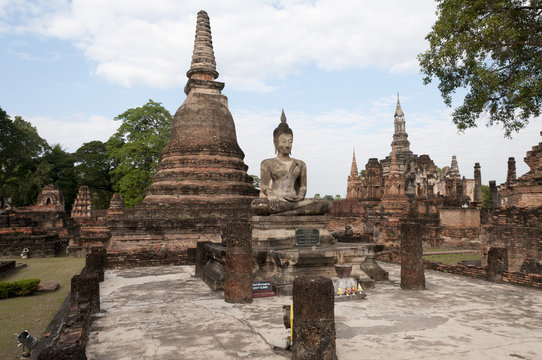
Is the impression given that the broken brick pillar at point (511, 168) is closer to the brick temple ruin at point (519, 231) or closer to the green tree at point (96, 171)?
the brick temple ruin at point (519, 231)

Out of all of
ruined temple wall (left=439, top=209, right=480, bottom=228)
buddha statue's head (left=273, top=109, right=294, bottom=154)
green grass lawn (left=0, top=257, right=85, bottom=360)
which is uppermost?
buddha statue's head (left=273, top=109, right=294, bottom=154)

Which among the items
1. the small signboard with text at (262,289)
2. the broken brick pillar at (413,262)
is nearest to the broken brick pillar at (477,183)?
the broken brick pillar at (413,262)

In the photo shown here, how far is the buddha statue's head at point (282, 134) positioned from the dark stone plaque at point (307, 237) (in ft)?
7.39

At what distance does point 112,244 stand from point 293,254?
9.42 metres

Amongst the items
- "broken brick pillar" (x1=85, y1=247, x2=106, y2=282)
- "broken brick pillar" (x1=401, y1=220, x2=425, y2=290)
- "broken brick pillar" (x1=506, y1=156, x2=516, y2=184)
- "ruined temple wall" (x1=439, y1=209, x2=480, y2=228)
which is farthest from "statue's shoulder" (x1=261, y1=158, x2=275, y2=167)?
"broken brick pillar" (x1=506, y1=156, x2=516, y2=184)

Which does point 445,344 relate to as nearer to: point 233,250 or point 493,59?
point 233,250

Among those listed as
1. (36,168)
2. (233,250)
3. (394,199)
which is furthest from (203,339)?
(36,168)

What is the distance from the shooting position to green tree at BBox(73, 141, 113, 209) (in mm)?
41719

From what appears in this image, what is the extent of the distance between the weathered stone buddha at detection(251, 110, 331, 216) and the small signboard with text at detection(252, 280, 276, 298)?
1.99 m

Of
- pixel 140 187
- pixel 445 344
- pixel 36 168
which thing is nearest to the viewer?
pixel 445 344

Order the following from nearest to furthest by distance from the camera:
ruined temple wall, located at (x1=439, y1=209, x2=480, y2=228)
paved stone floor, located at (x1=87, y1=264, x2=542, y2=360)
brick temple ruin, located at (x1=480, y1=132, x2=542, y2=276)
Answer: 1. paved stone floor, located at (x1=87, y1=264, x2=542, y2=360)
2. brick temple ruin, located at (x1=480, y1=132, x2=542, y2=276)
3. ruined temple wall, located at (x1=439, y1=209, x2=480, y2=228)

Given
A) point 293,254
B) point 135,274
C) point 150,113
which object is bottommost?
point 135,274

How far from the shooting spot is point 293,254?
8156mm

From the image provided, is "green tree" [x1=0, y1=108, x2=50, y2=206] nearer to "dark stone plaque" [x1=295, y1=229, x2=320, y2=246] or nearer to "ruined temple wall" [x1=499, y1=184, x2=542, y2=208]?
"dark stone plaque" [x1=295, y1=229, x2=320, y2=246]
